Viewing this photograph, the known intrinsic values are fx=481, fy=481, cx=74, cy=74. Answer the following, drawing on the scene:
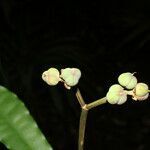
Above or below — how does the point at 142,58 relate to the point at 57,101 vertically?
below

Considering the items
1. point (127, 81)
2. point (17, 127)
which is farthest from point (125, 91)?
point (17, 127)

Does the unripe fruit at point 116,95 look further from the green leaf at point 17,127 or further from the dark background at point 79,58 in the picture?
the dark background at point 79,58

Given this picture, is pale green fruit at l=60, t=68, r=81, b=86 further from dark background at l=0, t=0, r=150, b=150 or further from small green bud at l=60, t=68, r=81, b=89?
dark background at l=0, t=0, r=150, b=150

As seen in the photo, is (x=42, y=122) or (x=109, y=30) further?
(x=109, y=30)

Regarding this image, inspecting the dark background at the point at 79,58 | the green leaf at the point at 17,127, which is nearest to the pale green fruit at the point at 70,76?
the green leaf at the point at 17,127

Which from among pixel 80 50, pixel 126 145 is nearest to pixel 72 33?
pixel 80 50

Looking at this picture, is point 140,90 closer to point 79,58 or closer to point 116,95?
point 116,95

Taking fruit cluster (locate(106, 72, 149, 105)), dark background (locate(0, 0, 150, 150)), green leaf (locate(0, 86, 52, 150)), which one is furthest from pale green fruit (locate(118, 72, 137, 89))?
dark background (locate(0, 0, 150, 150))

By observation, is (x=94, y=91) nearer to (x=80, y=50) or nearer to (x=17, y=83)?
(x=80, y=50)
